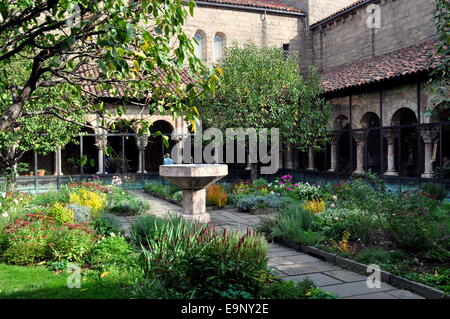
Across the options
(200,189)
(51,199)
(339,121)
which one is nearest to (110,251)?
(200,189)

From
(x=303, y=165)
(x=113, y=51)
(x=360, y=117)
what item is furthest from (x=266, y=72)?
(x=113, y=51)

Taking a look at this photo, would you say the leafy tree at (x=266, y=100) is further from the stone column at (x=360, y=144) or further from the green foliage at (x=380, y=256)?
the green foliage at (x=380, y=256)

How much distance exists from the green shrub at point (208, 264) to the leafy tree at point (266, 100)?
9.42 meters

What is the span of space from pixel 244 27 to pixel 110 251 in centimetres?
1764

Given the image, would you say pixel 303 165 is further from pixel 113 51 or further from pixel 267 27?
pixel 113 51

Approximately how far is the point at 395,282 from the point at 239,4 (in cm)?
1870

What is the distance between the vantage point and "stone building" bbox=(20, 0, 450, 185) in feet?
45.5

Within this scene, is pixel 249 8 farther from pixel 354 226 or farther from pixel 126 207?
pixel 354 226

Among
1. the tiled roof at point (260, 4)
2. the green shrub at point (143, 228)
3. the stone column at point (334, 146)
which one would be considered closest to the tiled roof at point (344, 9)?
the tiled roof at point (260, 4)

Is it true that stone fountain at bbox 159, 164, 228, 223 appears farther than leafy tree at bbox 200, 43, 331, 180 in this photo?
No

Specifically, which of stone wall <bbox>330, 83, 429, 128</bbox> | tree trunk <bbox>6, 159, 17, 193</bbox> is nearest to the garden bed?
tree trunk <bbox>6, 159, 17, 193</bbox>

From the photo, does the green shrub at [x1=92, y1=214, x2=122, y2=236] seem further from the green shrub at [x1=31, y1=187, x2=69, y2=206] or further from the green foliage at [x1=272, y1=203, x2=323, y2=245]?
the green shrub at [x1=31, y1=187, x2=69, y2=206]

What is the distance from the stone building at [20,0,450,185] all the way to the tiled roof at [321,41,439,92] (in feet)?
0.18

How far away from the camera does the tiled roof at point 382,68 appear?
520 inches
